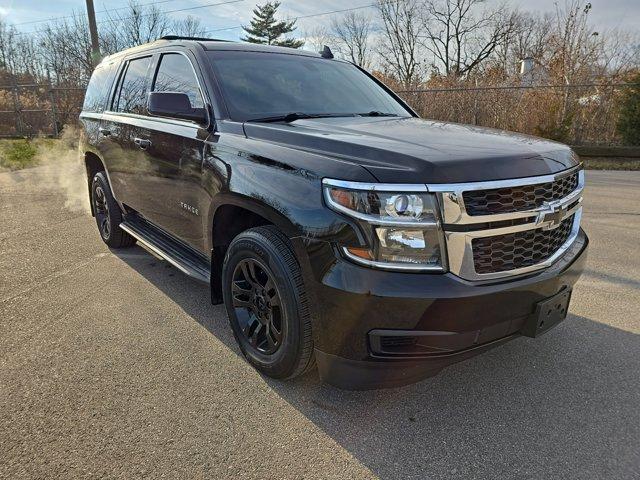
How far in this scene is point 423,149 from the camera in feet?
7.19

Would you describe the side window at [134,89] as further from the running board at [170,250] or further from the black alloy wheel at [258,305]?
the black alloy wheel at [258,305]

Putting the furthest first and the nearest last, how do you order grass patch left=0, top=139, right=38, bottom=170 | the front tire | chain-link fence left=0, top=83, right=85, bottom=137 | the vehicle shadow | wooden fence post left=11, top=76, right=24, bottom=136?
wooden fence post left=11, top=76, right=24, bottom=136
chain-link fence left=0, top=83, right=85, bottom=137
grass patch left=0, top=139, right=38, bottom=170
the front tire
the vehicle shadow

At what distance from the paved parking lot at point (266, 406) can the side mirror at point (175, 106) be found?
1.44 m

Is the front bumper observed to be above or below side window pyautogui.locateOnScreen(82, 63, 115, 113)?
below

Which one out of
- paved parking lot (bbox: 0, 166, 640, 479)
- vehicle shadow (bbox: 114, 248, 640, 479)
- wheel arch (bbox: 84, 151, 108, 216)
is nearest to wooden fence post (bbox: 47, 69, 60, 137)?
wheel arch (bbox: 84, 151, 108, 216)

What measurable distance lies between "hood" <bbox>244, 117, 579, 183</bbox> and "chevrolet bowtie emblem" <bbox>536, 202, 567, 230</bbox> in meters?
0.17

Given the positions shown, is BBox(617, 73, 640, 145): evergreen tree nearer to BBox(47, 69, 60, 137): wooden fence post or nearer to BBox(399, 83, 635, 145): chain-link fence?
BBox(399, 83, 635, 145): chain-link fence

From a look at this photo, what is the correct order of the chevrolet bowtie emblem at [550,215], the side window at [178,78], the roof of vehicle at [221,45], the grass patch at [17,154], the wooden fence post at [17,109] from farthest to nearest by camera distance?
the wooden fence post at [17,109]
the grass patch at [17,154]
the roof of vehicle at [221,45]
the side window at [178,78]
the chevrolet bowtie emblem at [550,215]

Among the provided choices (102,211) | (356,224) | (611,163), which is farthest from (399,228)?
(611,163)

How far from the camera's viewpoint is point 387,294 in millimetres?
1940

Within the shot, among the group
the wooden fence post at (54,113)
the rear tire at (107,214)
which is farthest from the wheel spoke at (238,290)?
the wooden fence post at (54,113)

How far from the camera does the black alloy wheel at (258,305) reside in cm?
252

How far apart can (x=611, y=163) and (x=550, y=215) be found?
12635 millimetres

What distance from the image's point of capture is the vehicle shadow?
205cm
